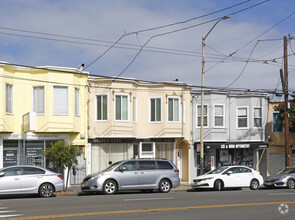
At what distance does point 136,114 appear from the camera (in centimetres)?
3200

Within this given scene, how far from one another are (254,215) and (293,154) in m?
25.8

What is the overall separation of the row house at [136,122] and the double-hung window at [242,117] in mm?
4486

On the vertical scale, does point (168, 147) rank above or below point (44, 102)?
below

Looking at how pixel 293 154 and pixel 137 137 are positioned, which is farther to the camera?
pixel 293 154

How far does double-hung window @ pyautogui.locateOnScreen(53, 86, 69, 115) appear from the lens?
27438 mm

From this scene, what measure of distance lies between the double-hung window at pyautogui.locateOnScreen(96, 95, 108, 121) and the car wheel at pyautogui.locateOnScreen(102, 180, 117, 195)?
9.12 metres

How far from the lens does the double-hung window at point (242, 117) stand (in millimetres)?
35594

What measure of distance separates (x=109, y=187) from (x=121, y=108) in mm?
9832

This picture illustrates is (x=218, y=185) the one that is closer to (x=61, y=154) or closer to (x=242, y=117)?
(x=61, y=154)

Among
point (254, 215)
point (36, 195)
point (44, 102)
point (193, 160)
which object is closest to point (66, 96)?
point (44, 102)

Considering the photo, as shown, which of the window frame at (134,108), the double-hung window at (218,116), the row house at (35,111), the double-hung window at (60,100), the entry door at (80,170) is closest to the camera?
the row house at (35,111)

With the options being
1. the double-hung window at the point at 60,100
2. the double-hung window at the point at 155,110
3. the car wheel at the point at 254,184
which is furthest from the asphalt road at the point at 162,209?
the double-hung window at the point at 155,110

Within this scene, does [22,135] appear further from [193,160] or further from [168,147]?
[193,160]

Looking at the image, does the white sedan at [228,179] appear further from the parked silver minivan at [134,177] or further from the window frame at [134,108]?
the window frame at [134,108]
